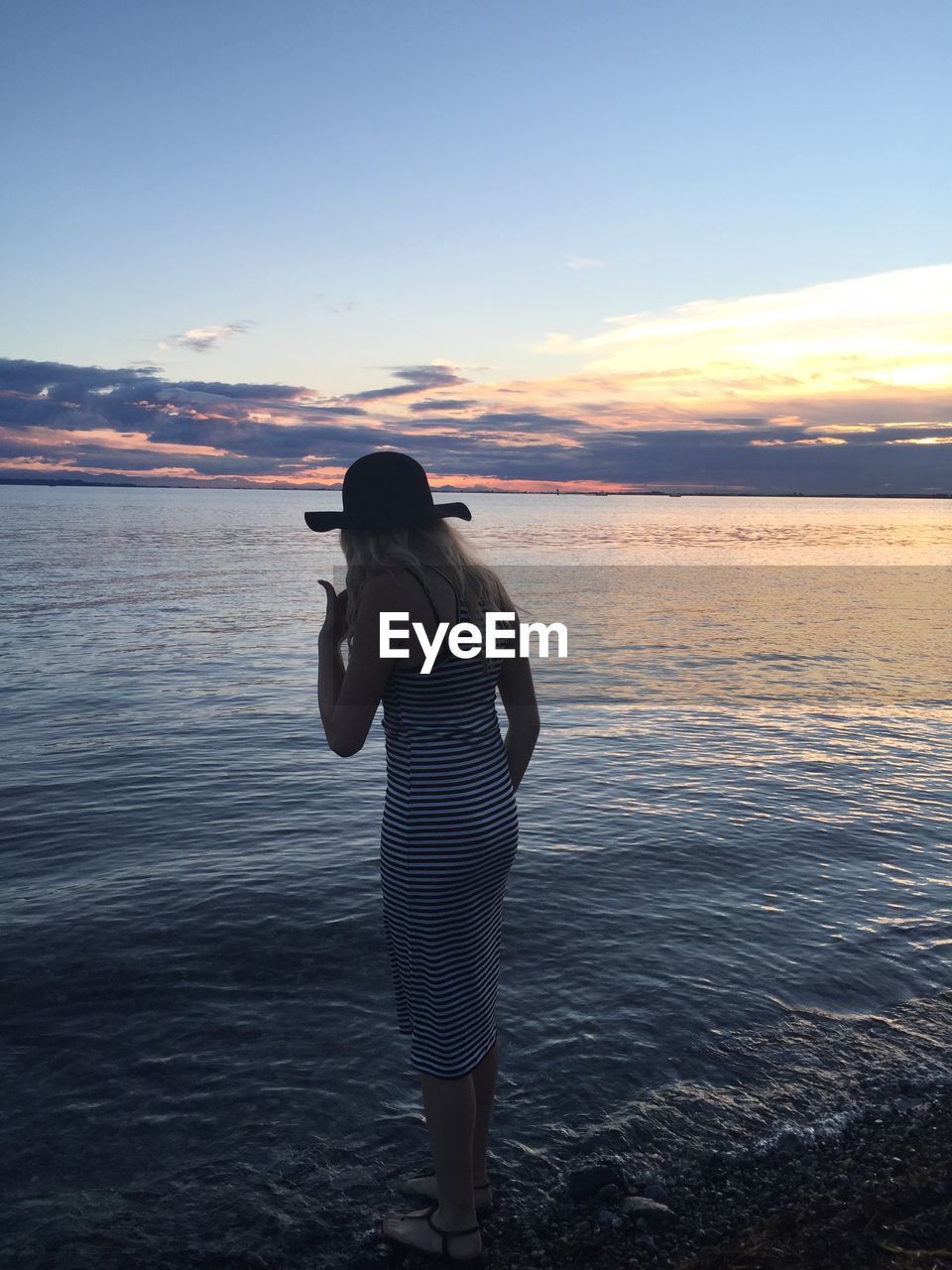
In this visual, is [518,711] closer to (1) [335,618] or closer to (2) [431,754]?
(2) [431,754]

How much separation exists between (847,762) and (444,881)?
431 inches

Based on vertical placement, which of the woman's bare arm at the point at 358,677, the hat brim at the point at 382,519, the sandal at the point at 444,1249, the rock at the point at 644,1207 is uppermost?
the hat brim at the point at 382,519

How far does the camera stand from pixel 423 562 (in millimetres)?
3332

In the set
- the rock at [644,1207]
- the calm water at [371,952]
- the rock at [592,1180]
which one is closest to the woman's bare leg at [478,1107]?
the calm water at [371,952]

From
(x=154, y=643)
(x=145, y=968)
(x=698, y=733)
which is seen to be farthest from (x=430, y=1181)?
(x=154, y=643)

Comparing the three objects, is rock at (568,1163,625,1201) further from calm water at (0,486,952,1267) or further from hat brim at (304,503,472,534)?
hat brim at (304,503,472,534)

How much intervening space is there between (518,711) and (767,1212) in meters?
2.58

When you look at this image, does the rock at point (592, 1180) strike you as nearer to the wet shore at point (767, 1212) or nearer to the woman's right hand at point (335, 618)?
the wet shore at point (767, 1212)

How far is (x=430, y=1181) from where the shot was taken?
4250mm

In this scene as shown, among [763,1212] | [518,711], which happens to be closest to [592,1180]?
[763,1212]

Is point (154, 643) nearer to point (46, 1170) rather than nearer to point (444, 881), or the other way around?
point (46, 1170)

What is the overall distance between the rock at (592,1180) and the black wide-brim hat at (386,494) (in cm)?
329

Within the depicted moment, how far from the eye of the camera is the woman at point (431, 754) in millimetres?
3254

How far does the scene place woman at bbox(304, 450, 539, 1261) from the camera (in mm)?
3254
